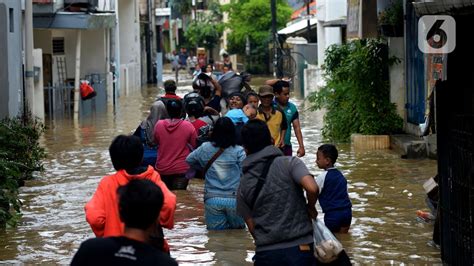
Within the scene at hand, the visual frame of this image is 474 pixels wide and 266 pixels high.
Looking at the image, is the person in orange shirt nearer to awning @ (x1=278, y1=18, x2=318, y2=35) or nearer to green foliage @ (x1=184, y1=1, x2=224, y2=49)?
awning @ (x1=278, y1=18, x2=318, y2=35)

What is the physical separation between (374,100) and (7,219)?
10.3 metres

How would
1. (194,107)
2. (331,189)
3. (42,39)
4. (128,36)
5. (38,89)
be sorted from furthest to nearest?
(128,36)
(42,39)
(38,89)
(194,107)
(331,189)

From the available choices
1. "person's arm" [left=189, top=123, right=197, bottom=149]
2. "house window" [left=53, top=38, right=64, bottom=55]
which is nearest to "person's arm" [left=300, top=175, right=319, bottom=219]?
"person's arm" [left=189, top=123, right=197, bottom=149]

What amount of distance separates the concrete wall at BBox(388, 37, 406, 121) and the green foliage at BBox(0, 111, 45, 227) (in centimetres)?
706

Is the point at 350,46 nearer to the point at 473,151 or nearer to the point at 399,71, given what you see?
the point at 399,71

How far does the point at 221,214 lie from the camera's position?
11320 mm

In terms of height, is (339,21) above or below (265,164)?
above

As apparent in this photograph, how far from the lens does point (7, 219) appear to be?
1125 centimetres

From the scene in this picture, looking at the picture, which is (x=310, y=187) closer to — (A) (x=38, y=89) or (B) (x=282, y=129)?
(B) (x=282, y=129)

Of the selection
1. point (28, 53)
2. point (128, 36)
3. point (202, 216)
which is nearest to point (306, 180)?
point (202, 216)

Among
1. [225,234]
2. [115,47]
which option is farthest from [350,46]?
[115,47]

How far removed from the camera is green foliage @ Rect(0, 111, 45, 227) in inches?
448

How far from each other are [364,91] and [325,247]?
13.4 m

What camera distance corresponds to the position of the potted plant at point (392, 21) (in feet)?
64.6
